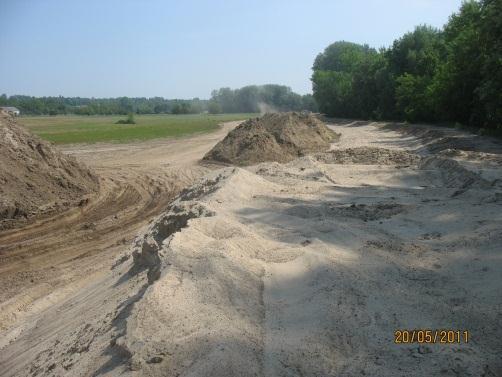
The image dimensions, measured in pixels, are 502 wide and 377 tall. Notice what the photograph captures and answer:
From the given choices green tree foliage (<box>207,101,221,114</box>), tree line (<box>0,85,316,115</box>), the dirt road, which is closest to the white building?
the dirt road

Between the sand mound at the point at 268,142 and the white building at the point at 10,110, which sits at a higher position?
the white building at the point at 10,110

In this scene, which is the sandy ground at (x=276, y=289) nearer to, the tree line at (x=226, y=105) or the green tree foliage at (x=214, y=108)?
the tree line at (x=226, y=105)

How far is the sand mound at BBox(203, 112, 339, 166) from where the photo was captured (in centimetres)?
2025

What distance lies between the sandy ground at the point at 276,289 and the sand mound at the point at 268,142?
31.4 feet

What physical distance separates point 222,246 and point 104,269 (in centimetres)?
389

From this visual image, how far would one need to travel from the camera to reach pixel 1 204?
1179 centimetres

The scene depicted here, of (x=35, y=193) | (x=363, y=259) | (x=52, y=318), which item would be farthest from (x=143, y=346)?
(x=35, y=193)

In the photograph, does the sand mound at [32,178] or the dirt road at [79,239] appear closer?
the dirt road at [79,239]

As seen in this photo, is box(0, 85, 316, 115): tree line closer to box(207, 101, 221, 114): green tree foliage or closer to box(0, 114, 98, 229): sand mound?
box(207, 101, 221, 114): green tree foliage

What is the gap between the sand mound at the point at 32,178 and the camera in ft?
40.0

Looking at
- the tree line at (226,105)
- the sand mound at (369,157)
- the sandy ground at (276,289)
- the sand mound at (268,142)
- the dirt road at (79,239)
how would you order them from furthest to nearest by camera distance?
1. the tree line at (226,105)
2. the sand mound at (268,142)
3. the sand mound at (369,157)
4. the dirt road at (79,239)
5. the sandy ground at (276,289)

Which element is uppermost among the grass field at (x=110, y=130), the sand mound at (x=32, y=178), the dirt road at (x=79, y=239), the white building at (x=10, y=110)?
the white building at (x=10, y=110)
